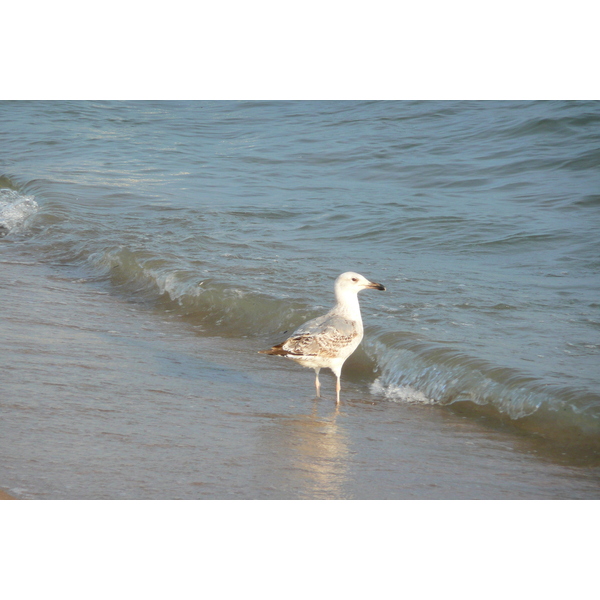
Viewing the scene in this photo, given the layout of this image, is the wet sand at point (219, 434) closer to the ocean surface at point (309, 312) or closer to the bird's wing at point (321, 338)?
the ocean surface at point (309, 312)

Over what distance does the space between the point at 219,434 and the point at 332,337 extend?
1135 millimetres

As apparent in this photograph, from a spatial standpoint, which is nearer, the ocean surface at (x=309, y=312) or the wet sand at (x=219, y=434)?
the wet sand at (x=219, y=434)

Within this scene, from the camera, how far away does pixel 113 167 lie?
14438 millimetres

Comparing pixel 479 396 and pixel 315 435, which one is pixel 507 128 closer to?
pixel 479 396

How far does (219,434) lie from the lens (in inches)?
180

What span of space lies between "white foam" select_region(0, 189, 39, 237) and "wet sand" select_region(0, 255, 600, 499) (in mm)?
4799

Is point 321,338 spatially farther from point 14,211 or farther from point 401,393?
point 14,211

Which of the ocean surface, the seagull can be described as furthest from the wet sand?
the seagull

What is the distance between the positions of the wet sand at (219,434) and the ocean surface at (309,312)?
0.02 metres

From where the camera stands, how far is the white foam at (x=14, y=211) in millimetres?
10930

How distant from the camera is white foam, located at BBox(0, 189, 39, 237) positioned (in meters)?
10.9

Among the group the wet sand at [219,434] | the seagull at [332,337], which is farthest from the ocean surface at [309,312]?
the seagull at [332,337]

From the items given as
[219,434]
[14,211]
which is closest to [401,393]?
[219,434]

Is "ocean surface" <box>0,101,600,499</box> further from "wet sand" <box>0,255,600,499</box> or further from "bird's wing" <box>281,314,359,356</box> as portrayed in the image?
"bird's wing" <box>281,314,359,356</box>
